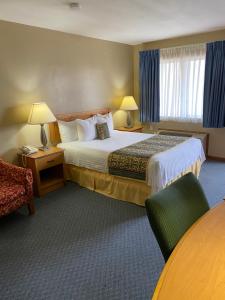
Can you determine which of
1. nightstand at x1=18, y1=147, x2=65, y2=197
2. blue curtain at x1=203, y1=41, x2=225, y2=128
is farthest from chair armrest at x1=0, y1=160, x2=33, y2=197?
blue curtain at x1=203, y1=41, x2=225, y2=128

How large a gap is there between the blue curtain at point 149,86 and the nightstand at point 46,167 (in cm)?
255

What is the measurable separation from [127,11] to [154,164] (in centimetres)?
192

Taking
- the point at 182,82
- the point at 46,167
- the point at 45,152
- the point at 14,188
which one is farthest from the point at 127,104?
the point at 14,188

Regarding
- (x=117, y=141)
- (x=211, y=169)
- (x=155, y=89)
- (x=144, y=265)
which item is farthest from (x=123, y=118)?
(x=144, y=265)

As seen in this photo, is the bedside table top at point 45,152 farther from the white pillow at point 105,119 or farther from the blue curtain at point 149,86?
the blue curtain at point 149,86

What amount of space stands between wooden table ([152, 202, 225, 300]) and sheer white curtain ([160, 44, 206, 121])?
3.85 meters

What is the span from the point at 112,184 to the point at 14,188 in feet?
4.07

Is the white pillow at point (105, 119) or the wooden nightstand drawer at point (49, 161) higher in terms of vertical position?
the white pillow at point (105, 119)

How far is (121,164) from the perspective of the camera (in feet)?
9.69

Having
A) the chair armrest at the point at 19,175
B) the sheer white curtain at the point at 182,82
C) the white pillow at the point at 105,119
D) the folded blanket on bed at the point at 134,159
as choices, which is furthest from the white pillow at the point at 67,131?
the sheer white curtain at the point at 182,82

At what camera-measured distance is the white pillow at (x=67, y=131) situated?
3.77m

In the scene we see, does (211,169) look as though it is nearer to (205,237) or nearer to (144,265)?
(144,265)

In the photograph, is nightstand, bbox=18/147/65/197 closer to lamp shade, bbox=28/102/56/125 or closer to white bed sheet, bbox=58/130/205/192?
white bed sheet, bbox=58/130/205/192

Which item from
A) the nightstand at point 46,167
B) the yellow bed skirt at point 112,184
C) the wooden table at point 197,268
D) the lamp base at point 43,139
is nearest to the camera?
the wooden table at point 197,268
